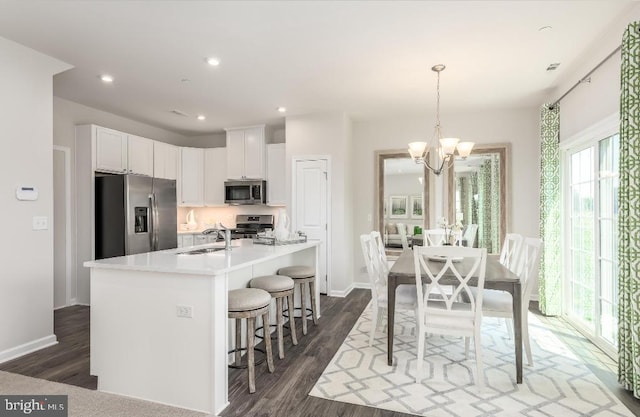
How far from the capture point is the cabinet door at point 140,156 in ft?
16.7

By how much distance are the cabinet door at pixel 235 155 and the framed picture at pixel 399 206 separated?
2.57 metres

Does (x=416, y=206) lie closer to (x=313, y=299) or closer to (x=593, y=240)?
(x=593, y=240)

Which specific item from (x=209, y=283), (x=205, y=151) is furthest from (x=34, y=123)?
Result: (x=205, y=151)

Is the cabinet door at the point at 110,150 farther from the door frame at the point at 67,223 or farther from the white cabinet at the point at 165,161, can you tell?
the white cabinet at the point at 165,161

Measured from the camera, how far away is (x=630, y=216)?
232cm

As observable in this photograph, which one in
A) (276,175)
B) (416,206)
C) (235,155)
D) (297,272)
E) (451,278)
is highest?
(235,155)

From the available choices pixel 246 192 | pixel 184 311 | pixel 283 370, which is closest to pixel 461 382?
pixel 283 370

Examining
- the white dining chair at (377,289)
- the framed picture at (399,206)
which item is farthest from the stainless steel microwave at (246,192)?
the white dining chair at (377,289)

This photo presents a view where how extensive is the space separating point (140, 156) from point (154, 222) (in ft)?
3.93

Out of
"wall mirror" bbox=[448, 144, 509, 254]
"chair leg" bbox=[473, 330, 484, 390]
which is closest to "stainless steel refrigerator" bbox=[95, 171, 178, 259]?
"chair leg" bbox=[473, 330, 484, 390]

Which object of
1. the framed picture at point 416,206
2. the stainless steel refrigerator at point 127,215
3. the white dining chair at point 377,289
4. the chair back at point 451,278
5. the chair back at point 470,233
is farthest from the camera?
the framed picture at point 416,206

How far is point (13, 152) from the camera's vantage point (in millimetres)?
3004

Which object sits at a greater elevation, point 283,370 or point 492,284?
point 492,284

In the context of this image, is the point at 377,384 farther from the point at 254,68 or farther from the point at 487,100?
the point at 487,100
